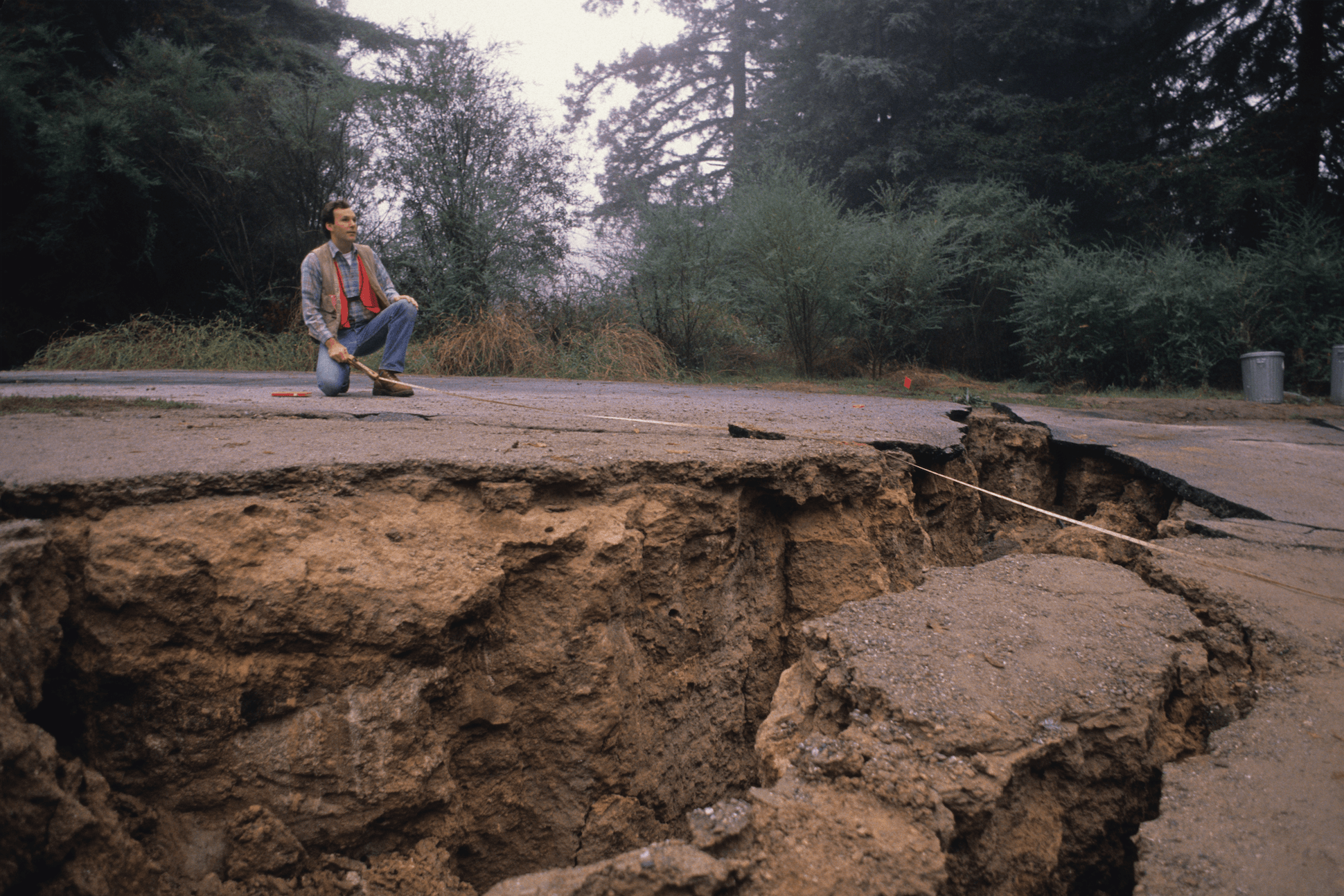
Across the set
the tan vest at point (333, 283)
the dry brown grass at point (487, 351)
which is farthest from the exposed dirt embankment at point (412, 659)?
the dry brown grass at point (487, 351)

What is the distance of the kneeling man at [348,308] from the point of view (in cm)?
500

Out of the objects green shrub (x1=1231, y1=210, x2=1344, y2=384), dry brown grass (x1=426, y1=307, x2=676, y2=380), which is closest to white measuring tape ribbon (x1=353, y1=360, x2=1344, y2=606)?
dry brown grass (x1=426, y1=307, x2=676, y2=380)

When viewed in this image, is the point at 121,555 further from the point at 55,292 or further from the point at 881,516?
the point at 55,292

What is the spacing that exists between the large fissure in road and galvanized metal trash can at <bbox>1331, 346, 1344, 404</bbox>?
8000 millimetres

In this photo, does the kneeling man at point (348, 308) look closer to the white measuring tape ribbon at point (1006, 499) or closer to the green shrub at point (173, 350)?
the white measuring tape ribbon at point (1006, 499)

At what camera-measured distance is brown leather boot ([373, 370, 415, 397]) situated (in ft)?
17.0

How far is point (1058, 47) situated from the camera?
1477 cm

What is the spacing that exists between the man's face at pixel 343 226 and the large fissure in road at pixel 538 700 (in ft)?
11.1

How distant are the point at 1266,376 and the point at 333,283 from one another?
9.75 metres

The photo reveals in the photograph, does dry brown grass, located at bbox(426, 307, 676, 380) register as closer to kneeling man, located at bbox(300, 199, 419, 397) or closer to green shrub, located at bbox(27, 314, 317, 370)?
green shrub, located at bbox(27, 314, 317, 370)

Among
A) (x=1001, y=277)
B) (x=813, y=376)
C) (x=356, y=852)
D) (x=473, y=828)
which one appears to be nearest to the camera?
(x=356, y=852)

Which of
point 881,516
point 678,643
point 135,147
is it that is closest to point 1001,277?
point 881,516

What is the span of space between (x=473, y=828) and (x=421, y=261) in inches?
414

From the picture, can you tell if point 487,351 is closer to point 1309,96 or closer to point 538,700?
point 538,700
